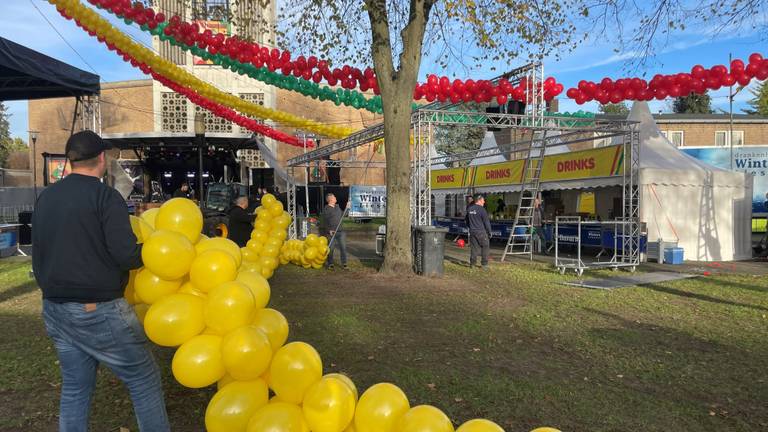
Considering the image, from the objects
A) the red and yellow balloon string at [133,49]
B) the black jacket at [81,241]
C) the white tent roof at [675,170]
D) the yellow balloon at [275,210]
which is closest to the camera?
the black jacket at [81,241]

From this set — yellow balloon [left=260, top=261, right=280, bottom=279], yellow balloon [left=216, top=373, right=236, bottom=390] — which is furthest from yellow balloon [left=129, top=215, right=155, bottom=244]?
yellow balloon [left=260, top=261, right=280, bottom=279]

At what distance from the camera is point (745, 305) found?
8.00 metres

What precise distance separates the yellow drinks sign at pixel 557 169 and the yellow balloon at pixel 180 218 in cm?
1351

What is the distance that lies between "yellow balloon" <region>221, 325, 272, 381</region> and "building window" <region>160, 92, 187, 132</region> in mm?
38948

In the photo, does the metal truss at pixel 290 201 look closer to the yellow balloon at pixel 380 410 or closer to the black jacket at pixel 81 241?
the black jacket at pixel 81 241

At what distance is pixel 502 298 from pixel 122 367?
687 centimetres

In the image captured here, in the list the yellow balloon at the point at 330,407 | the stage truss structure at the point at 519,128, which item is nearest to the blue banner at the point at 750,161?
the stage truss structure at the point at 519,128

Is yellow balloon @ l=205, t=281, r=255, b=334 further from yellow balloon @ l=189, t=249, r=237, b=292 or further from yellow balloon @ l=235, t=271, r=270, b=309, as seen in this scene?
yellow balloon @ l=235, t=271, r=270, b=309

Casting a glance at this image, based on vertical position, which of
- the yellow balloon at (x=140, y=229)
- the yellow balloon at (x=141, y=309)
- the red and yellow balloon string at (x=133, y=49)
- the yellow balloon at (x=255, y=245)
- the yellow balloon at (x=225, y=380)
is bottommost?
the yellow balloon at (x=225, y=380)

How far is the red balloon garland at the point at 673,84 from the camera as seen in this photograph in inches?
385

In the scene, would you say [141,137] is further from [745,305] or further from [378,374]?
[745,305]

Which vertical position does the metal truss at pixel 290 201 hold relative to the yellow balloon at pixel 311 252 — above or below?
above

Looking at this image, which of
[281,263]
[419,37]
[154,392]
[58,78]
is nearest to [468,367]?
[154,392]

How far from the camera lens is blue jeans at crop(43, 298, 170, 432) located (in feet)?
8.36
